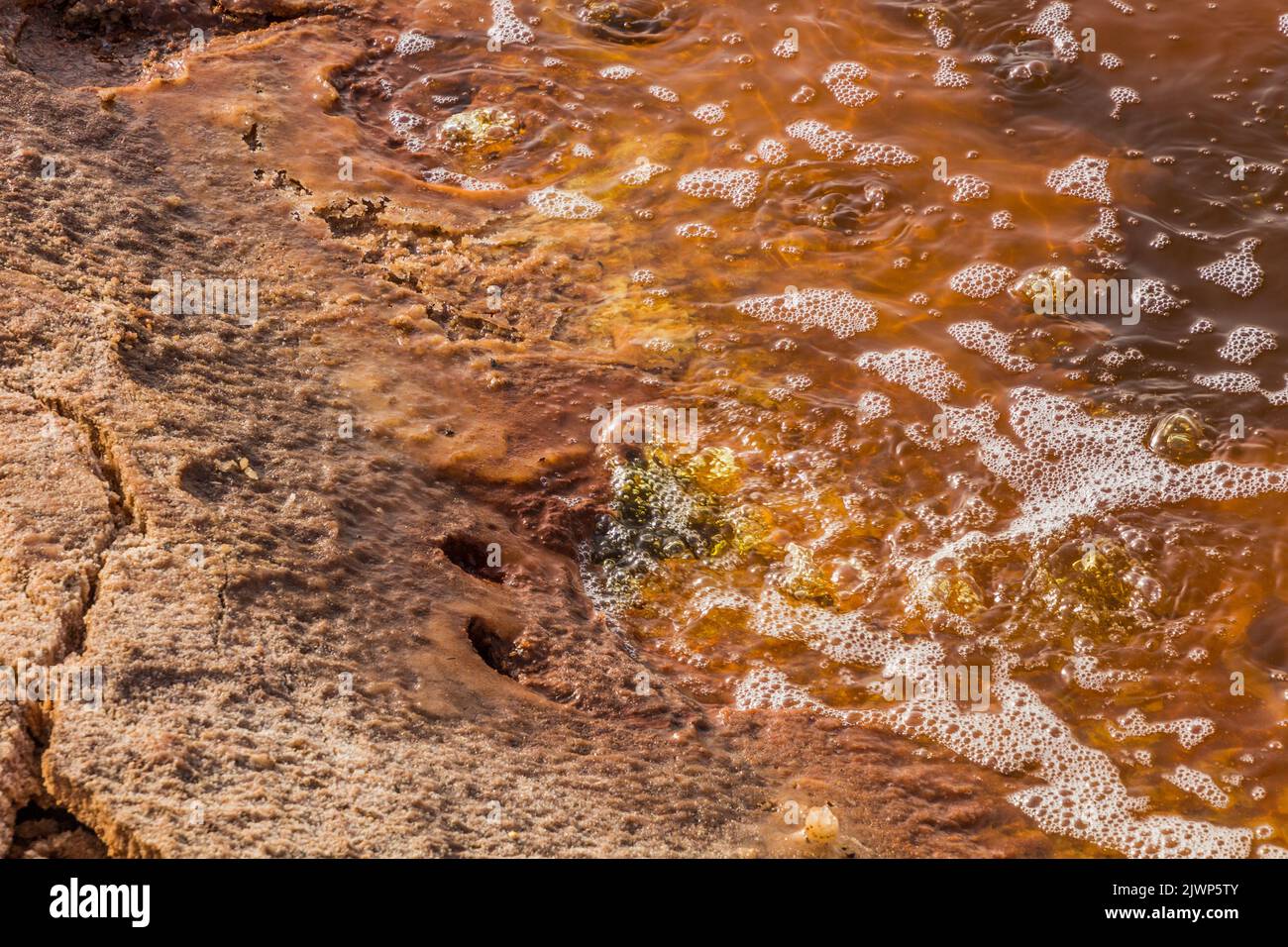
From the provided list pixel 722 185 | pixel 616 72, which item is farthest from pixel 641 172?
pixel 616 72

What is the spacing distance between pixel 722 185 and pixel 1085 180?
159cm

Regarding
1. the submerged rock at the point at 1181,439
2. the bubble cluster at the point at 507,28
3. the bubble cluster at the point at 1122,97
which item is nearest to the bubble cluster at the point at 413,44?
the bubble cluster at the point at 507,28

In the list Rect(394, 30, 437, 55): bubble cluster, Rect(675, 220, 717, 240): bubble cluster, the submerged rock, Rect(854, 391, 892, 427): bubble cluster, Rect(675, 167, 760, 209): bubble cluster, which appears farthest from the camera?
Rect(394, 30, 437, 55): bubble cluster

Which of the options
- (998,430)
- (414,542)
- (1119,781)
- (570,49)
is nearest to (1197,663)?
(1119,781)

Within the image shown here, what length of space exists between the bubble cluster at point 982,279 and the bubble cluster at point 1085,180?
1.86 ft

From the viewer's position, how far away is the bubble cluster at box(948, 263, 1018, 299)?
4.53 m

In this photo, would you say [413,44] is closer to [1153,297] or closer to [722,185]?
[722,185]

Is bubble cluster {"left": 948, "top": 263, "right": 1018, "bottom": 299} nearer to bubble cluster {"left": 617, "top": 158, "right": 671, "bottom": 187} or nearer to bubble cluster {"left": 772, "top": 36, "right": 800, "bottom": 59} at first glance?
bubble cluster {"left": 617, "top": 158, "right": 671, "bottom": 187}

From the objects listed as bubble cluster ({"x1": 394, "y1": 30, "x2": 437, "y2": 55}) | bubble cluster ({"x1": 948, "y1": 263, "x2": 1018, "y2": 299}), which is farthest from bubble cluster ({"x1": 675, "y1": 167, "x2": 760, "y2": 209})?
bubble cluster ({"x1": 394, "y1": 30, "x2": 437, "y2": 55})

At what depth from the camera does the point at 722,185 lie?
16.2 feet

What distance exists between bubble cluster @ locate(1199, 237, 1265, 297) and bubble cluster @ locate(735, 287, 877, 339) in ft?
4.61

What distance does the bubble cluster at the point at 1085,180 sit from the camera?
482 cm

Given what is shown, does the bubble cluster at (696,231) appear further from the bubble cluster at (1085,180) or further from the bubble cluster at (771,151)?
the bubble cluster at (1085,180)
